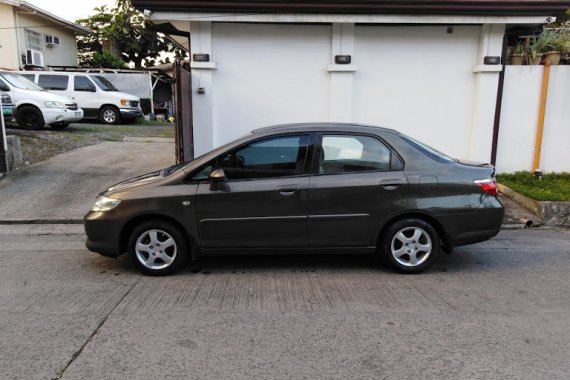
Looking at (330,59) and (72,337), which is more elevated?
(330,59)

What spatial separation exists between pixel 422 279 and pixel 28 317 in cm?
369

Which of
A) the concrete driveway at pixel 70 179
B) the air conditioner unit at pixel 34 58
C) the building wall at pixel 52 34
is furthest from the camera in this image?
the air conditioner unit at pixel 34 58

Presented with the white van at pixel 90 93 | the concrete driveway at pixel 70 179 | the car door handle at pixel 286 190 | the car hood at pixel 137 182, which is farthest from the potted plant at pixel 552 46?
the white van at pixel 90 93

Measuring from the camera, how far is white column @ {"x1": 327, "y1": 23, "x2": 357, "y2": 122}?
29.3 ft

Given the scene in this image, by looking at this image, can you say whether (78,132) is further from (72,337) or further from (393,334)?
(393,334)

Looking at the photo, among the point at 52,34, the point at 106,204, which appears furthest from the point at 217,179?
the point at 52,34

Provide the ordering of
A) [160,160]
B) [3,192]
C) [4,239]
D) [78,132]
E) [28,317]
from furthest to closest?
[78,132] → [160,160] → [3,192] → [4,239] → [28,317]

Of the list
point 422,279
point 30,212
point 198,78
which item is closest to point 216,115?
point 198,78

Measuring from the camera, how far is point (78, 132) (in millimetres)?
15922

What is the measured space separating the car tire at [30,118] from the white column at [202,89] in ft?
27.3

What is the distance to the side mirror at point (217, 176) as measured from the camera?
16.1 feet

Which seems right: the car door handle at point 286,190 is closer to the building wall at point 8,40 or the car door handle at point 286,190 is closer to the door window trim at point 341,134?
the door window trim at point 341,134

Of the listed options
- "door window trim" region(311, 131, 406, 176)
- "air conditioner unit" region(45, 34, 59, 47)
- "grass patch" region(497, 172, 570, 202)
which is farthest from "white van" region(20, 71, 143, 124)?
"door window trim" region(311, 131, 406, 176)

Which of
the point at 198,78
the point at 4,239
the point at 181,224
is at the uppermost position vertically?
the point at 198,78
